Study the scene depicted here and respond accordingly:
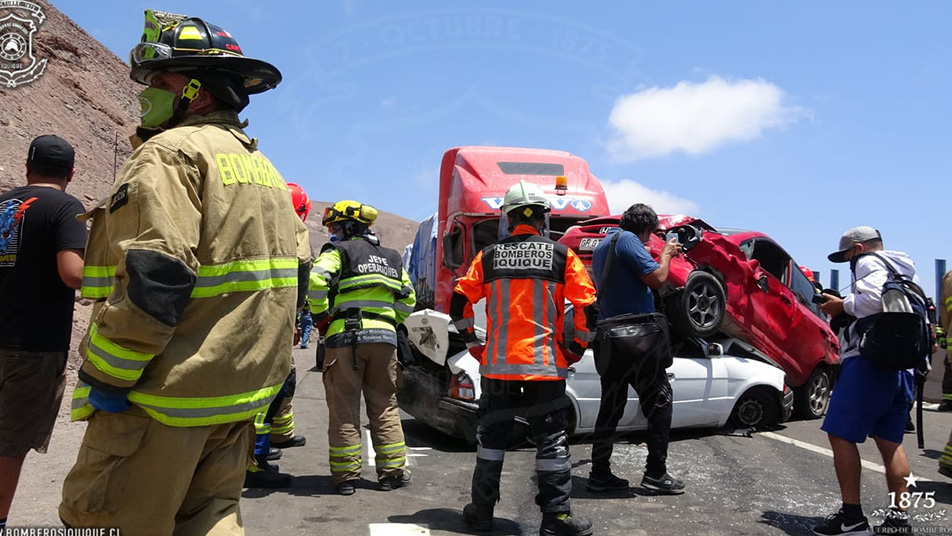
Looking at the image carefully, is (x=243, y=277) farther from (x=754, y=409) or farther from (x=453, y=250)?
(x=453, y=250)

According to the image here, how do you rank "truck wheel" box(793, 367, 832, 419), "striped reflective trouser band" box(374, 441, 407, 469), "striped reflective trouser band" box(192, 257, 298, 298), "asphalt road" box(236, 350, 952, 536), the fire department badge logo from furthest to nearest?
the fire department badge logo → "truck wheel" box(793, 367, 832, 419) → "striped reflective trouser band" box(374, 441, 407, 469) → "asphalt road" box(236, 350, 952, 536) → "striped reflective trouser band" box(192, 257, 298, 298)

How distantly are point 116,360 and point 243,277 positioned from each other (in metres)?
0.45

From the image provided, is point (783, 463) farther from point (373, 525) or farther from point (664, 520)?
point (373, 525)

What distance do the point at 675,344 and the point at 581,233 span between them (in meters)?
1.68

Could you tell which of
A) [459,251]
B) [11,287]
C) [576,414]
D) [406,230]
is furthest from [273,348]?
[406,230]

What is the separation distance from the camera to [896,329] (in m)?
4.59

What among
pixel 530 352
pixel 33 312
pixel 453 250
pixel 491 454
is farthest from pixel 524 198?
pixel 453 250

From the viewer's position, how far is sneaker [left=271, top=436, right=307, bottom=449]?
7024 mm

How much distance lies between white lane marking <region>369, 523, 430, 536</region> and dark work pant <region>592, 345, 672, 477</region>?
1.52m

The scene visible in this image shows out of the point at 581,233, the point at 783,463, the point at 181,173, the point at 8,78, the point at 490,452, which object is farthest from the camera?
the point at 8,78

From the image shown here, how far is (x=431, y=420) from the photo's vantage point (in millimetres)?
7207

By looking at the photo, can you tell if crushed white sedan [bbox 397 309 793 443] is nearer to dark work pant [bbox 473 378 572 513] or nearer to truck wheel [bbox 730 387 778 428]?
truck wheel [bbox 730 387 778 428]

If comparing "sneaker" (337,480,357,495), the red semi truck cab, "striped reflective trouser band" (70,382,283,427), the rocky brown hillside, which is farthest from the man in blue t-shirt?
the rocky brown hillside

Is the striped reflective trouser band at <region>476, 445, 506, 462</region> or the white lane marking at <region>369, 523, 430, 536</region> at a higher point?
the striped reflective trouser band at <region>476, 445, 506, 462</region>
